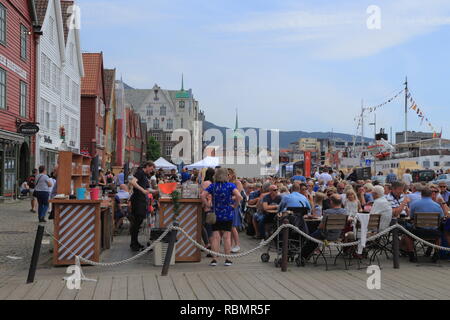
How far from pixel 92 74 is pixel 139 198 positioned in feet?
140

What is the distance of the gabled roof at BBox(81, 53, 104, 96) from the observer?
51.5m

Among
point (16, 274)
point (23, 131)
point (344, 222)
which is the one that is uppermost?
point (23, 131)

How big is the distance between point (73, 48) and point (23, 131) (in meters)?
17.7

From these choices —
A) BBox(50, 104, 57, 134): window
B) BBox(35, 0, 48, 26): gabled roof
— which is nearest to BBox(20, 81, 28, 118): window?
BBox(35, 0, 48, 26): gabled roof

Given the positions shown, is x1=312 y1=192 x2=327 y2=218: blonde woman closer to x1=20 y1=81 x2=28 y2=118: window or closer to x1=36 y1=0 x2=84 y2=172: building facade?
x1=20 y1=81 x2=28 y2=118: window

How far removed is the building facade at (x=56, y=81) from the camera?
112 feet

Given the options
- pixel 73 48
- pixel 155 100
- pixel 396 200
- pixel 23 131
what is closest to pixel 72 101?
pixel 73 48

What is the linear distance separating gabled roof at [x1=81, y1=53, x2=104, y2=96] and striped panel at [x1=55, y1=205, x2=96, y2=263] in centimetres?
4294

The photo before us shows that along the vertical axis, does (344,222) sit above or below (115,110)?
below

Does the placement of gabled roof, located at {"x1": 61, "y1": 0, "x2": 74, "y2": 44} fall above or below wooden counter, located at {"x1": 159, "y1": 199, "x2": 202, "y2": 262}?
above

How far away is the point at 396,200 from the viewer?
12555 millimetres

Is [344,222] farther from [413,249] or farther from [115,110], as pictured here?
[115,110]

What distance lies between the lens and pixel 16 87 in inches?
1143

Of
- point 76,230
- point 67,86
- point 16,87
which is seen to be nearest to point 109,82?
point 67,86
